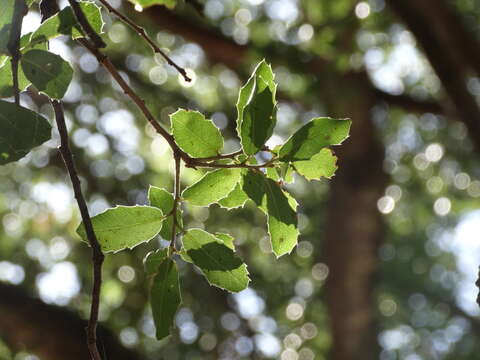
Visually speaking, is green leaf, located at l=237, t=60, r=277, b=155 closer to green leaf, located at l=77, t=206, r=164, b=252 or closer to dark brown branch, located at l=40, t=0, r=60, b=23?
green leaf, located at l=77, t=206, r=164, b=252

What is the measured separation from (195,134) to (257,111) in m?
0.11

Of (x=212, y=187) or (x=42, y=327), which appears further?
(x=42, y=327)

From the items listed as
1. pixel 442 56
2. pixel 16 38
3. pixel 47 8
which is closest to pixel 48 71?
pixel 16 38

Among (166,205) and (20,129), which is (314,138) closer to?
(166,205)

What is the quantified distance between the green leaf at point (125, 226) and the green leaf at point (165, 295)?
0.19 feet

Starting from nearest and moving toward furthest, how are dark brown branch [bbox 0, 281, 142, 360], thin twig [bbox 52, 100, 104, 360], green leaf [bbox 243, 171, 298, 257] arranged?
thin twig [bbox 52, 100, 104, 360], green leaf [bbox 243, 171, 298, 257], dark brown branch [bbox 0, 281, 142, 360]

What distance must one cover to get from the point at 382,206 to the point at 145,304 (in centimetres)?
240

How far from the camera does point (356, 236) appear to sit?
16.7 ft

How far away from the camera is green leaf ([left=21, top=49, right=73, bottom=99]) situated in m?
0.89

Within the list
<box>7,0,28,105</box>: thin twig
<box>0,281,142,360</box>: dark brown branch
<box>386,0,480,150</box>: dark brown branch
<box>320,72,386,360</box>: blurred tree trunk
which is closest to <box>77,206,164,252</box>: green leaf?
<box>7,0,28,105</box>: thin twig

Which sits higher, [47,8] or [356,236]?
[47,8]

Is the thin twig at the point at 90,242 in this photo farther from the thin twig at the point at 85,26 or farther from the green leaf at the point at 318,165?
the green leaf at the point at 318,165

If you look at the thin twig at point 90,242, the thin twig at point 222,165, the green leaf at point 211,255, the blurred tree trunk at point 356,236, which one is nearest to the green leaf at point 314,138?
the thin twig at point 222,165

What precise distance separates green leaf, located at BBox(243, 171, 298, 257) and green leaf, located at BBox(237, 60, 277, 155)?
53mm
